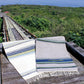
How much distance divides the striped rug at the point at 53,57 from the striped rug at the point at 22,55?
9 cm

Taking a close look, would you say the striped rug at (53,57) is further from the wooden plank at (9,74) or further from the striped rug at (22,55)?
the wooden plank at (9,74)

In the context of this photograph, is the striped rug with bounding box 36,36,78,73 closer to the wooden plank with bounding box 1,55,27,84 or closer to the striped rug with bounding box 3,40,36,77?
the striped rug with bounding box 3,40,36,77

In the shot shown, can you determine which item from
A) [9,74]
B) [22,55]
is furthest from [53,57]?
[9,74]

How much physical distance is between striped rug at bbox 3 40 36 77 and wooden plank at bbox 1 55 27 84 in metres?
0.08

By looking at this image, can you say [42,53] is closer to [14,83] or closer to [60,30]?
[14,83]

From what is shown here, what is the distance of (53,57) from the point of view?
2.14m

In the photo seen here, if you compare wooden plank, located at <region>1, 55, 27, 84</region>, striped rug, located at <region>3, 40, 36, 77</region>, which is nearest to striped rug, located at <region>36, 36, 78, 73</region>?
striped rug, located at <region>3, 40, 36, 77</region>

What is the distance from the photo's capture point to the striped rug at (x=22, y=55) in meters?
2.02

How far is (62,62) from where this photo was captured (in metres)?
2.09

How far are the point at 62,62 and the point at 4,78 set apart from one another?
2.82 feet

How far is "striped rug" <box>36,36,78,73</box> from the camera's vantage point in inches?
80.2

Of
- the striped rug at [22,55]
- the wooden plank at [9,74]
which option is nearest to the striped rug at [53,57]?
the striped rug at [22,55]

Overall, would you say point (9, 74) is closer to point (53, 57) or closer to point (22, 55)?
point (22, 55)

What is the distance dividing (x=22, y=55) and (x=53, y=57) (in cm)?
49
